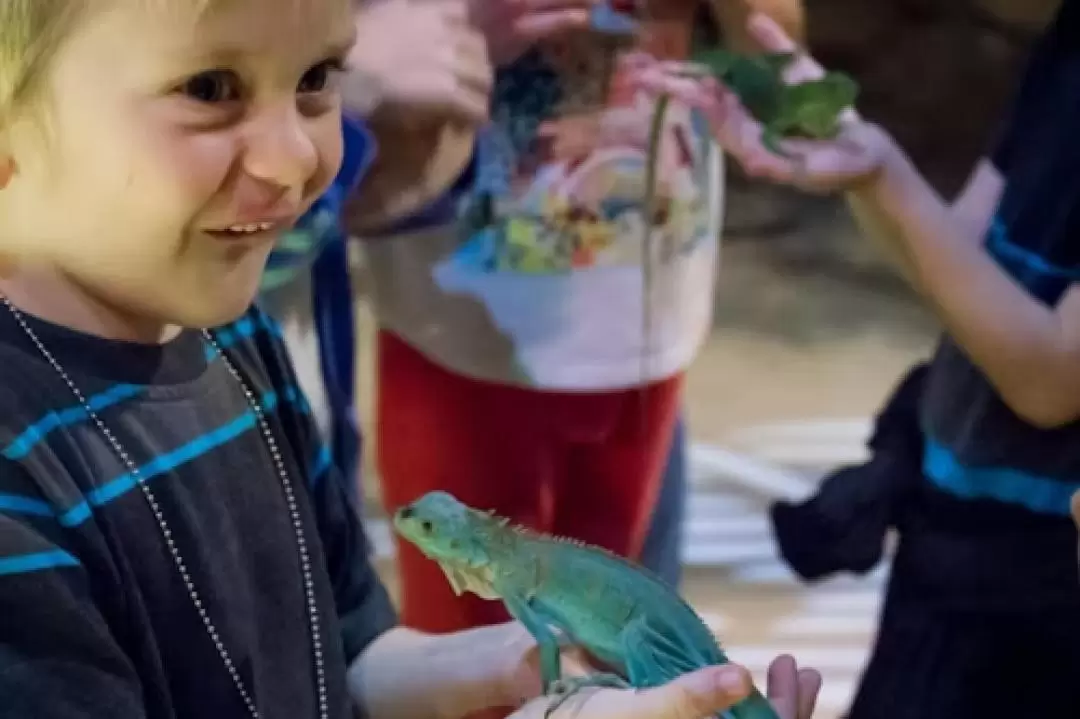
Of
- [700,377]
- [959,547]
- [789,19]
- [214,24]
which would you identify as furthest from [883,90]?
[214,24]

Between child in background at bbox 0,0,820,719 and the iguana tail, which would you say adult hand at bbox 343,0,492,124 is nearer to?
child in background at bbox 0,0,820,719

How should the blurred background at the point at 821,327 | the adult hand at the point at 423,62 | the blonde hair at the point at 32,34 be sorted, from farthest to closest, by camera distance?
the blurred background at the point at 821,327 < the adult hand at the point at 423,62 < the blonde hair at the point at 32,34

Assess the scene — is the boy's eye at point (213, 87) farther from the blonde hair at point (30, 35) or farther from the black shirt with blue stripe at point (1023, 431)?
the black shirt with blue stripe at point (1023, 431)

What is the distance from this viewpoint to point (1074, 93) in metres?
0.64

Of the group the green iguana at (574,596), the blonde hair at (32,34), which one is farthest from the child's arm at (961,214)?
the blonde hair at (32,34)

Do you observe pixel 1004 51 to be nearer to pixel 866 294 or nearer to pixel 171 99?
pixel 866 294

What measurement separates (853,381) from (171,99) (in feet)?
3.58

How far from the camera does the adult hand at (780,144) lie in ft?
2.19

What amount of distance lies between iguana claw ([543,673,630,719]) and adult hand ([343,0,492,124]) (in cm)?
30

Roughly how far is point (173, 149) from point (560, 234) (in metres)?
0.35

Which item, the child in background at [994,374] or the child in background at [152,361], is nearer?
the child in background at [152,361]

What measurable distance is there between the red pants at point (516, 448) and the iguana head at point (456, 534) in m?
0.24

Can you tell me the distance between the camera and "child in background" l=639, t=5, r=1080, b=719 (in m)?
0.64

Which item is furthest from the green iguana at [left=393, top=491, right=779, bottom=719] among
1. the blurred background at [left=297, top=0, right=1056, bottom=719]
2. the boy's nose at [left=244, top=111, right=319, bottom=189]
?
the blurred background at [left=297, top=0, right=1056, bottom=719]
